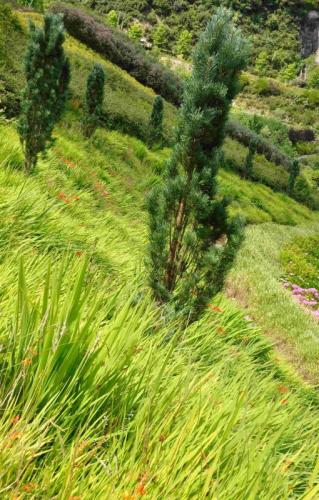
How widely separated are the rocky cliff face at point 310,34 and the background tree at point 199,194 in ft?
602

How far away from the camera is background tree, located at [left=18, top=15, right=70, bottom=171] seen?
733 centimetres

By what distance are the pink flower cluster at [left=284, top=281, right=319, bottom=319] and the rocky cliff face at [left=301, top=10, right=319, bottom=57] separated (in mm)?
176141

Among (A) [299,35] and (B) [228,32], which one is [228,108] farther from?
(A) [299,35]

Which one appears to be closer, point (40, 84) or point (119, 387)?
point (119, 387)

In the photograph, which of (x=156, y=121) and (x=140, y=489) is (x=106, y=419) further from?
(x=156, y=121)

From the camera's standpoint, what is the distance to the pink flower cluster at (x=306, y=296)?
1117 centimetres

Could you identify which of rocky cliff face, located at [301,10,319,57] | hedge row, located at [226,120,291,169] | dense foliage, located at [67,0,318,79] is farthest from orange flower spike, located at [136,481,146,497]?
rocky cliff face, located at [301,10,319,57]

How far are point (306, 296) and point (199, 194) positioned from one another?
971cm

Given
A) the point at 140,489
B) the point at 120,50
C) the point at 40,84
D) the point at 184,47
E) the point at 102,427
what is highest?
the point at 184,47

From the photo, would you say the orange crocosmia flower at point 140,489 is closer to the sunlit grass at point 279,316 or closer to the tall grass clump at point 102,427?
the tall grass clump at point 102,427

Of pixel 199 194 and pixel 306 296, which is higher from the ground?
pixel 199 194

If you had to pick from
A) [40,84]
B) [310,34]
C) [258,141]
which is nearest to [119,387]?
[40,84]

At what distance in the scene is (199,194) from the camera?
11.9ft

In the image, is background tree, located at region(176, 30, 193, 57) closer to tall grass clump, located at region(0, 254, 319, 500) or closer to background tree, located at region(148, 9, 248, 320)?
background tree, located at region(148, 9, 248, 320)
